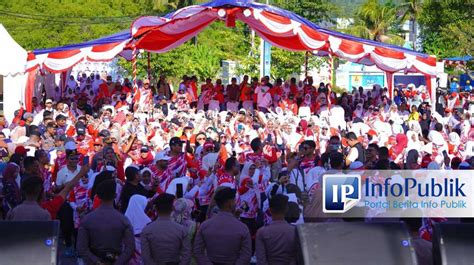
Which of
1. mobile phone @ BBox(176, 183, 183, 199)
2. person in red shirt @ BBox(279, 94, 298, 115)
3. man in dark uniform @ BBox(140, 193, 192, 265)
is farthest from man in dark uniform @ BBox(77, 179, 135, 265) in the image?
person in red shirt @ BBox(279, 94, 298, 115)

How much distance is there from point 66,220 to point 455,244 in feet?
18.9

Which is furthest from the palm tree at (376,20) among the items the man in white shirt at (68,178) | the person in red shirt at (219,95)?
the man in white shirt at (68,178)


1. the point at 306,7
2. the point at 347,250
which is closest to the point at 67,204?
the point at 347,250

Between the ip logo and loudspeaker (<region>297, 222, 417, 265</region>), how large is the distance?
87.1 inches

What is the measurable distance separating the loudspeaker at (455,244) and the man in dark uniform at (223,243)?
1.82 metres

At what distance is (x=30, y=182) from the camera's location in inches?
338

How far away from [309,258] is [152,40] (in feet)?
62.1

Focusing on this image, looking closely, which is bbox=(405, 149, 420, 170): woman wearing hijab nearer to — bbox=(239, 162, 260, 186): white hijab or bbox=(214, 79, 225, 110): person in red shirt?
bbox=(239, 162, 260, 186): white hijab

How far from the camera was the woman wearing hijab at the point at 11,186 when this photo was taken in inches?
452

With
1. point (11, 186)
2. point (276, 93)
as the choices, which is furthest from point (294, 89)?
point (11, 186)

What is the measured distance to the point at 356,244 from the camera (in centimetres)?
698

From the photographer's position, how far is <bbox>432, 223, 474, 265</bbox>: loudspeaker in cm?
686

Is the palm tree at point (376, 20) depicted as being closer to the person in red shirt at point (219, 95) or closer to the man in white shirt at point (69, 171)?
the person in red shirt at point (219, 95)

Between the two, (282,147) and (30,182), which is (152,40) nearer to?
(282,147)
